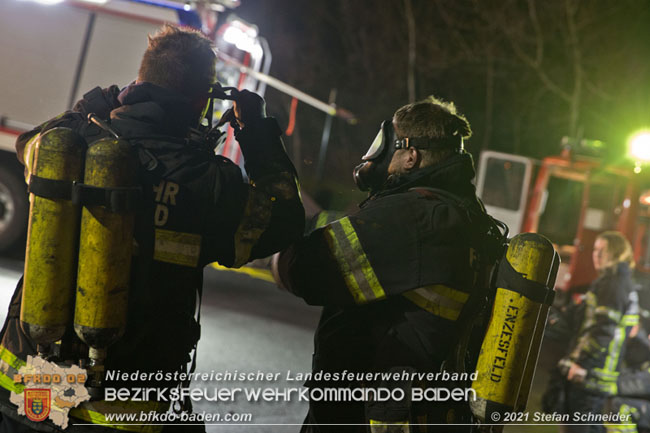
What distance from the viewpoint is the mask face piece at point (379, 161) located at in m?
2.09

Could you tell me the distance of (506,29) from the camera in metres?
17.1

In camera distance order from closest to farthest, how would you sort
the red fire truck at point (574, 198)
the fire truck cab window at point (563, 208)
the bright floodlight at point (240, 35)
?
the bright floodlight at point (240, 35)
the red fire truck at point (574, 198)
the fire truck cab window at point (563, 208)

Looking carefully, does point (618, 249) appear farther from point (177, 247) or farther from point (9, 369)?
point (9, 369)

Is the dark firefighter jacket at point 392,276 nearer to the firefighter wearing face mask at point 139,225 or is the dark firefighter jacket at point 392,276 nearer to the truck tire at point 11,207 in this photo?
the firefighter wearing face mask at point 139,225

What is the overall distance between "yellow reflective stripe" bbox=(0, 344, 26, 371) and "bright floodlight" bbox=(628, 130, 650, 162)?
341 inches

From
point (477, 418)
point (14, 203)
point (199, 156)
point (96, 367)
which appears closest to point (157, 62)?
point (199, 156)

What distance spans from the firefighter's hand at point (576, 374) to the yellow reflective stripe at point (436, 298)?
121 inches

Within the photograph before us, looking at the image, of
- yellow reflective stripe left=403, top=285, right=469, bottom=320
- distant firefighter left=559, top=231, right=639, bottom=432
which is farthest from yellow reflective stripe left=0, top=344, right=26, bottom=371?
distant firefighter left=559, top=231, right=639, bottom=432

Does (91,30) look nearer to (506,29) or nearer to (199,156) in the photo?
(199,156)

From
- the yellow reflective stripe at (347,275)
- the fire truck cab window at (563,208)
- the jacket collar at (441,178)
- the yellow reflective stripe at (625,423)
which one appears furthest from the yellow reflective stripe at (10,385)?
the fire truck cab window at (563,208)

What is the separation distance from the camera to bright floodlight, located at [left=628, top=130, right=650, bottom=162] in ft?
26.8

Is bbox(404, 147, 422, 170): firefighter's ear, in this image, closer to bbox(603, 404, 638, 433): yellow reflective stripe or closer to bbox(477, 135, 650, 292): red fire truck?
bbox(603, 404, 638, 433): yellow reflective stripe

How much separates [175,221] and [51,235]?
0.35 meters

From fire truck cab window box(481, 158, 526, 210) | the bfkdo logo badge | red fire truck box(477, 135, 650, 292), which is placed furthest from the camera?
fire truck cab window box(481, 158, 526, 210)
